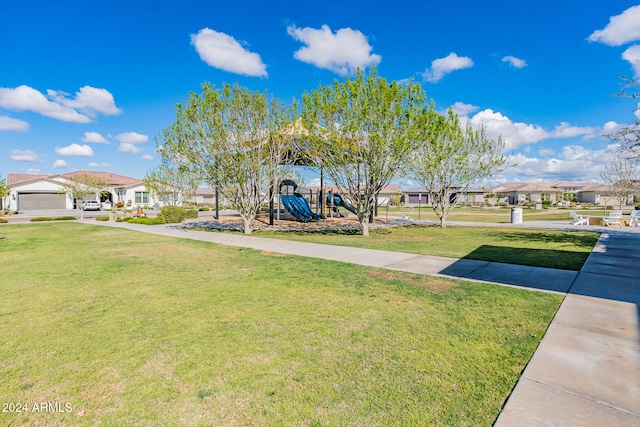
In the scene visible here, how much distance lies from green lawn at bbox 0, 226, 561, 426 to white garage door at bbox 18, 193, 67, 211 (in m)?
48.7

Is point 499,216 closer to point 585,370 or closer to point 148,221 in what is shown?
point 148,221

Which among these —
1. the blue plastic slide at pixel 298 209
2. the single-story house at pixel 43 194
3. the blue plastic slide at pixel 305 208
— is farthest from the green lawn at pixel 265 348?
the single-story house at pixel 43 194

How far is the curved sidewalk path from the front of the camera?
259 centimetres

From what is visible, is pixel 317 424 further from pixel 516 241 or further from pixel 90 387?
pixel 516 241

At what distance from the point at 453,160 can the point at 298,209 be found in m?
10.4

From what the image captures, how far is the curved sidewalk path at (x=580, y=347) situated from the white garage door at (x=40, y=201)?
174 feet

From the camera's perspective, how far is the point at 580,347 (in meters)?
3.66

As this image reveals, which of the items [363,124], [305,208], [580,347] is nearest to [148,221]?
[305,208]

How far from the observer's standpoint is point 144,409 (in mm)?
2678

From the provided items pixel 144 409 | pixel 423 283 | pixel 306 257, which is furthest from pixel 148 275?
pixel 423 283

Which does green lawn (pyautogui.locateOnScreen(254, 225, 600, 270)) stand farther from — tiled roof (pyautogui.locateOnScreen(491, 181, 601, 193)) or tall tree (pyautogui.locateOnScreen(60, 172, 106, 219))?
tiled roof (pyautogui.locateOnScreen(491, 181, 601, 193))

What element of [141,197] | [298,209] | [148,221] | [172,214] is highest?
[141,197]

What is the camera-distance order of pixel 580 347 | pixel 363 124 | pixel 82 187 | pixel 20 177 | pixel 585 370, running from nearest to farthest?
pixel 585 370 → pixel 580 347 → pixel 363 124 → pixel 82 187 → pixel 20 177

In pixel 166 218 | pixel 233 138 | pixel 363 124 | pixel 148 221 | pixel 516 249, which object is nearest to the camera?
pixel 516 249
